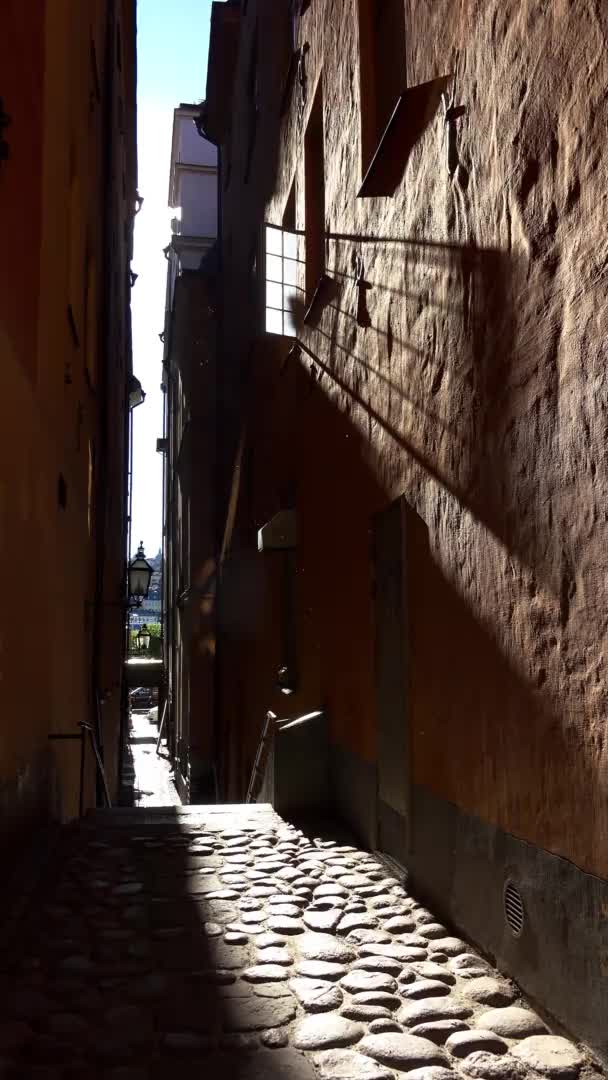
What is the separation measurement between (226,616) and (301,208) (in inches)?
310

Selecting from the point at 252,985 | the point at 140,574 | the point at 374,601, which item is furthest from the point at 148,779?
the point at 252,985

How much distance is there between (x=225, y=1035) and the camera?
2.97 meters

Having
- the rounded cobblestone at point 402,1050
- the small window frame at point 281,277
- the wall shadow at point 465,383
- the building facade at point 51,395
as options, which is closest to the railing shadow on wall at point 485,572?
the wall shadow at point 465,383

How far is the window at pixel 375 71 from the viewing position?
6.08m

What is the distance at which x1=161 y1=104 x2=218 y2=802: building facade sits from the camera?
17453 millimetres

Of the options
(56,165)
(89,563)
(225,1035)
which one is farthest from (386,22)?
(89,563)

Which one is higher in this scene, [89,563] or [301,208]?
[301,208]

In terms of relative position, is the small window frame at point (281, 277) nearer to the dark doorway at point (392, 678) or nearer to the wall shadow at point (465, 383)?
the wall shadow at point (465, 383)

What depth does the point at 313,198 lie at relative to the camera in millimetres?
8930

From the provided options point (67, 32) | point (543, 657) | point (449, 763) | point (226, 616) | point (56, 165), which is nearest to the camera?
point (543, 657)

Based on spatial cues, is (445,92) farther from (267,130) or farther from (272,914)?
(267,130)

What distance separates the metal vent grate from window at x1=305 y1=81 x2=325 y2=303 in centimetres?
637

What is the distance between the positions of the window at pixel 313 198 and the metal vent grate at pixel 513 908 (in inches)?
251

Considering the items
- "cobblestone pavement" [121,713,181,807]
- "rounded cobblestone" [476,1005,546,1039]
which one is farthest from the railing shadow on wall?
"cobblestone pavement" [121,713,181,807]
